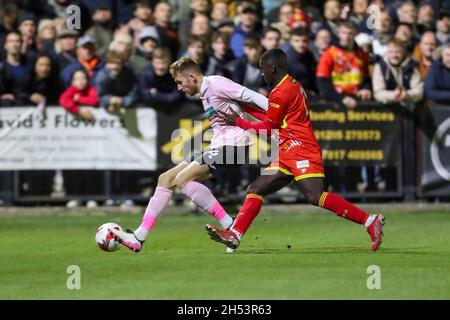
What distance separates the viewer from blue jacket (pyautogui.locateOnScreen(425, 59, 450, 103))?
2052cm

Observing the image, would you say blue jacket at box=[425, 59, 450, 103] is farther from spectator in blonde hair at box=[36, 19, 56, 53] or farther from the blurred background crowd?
spectator in blonde hair at box=[36, 19, 56, 53]

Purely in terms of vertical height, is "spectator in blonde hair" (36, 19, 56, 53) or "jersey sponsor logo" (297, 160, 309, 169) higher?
"spectator in blonde hair" (36, 19, 56, 53)

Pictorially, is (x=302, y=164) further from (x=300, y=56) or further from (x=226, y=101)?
(x=300, y=56)

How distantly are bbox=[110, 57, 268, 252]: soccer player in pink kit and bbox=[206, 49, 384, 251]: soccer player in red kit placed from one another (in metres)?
0.40

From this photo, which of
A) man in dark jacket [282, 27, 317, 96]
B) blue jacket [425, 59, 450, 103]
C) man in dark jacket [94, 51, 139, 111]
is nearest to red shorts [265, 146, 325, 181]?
man in dark jacket [282, 27, 317, 96]

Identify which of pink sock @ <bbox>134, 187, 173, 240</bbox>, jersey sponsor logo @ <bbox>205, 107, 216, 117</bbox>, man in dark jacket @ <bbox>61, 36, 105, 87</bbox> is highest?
man in dark jacket @ <bbox>61, 36, 105, 87</bbox>

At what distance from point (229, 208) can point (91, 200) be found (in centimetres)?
229

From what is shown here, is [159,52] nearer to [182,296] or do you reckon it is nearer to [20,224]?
[20,224]

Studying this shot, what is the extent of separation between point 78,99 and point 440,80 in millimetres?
5800

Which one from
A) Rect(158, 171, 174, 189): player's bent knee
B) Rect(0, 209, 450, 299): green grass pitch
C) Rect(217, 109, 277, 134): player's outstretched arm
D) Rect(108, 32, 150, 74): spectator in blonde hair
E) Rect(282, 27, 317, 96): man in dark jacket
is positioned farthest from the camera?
Rect(108, 32, 150, 74): spectator in blonde hair

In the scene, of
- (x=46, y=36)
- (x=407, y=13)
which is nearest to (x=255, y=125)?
(x=407, y=13)

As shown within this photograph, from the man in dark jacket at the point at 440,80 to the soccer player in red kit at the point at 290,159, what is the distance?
6836 millimetres

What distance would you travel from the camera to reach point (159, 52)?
2061cm
